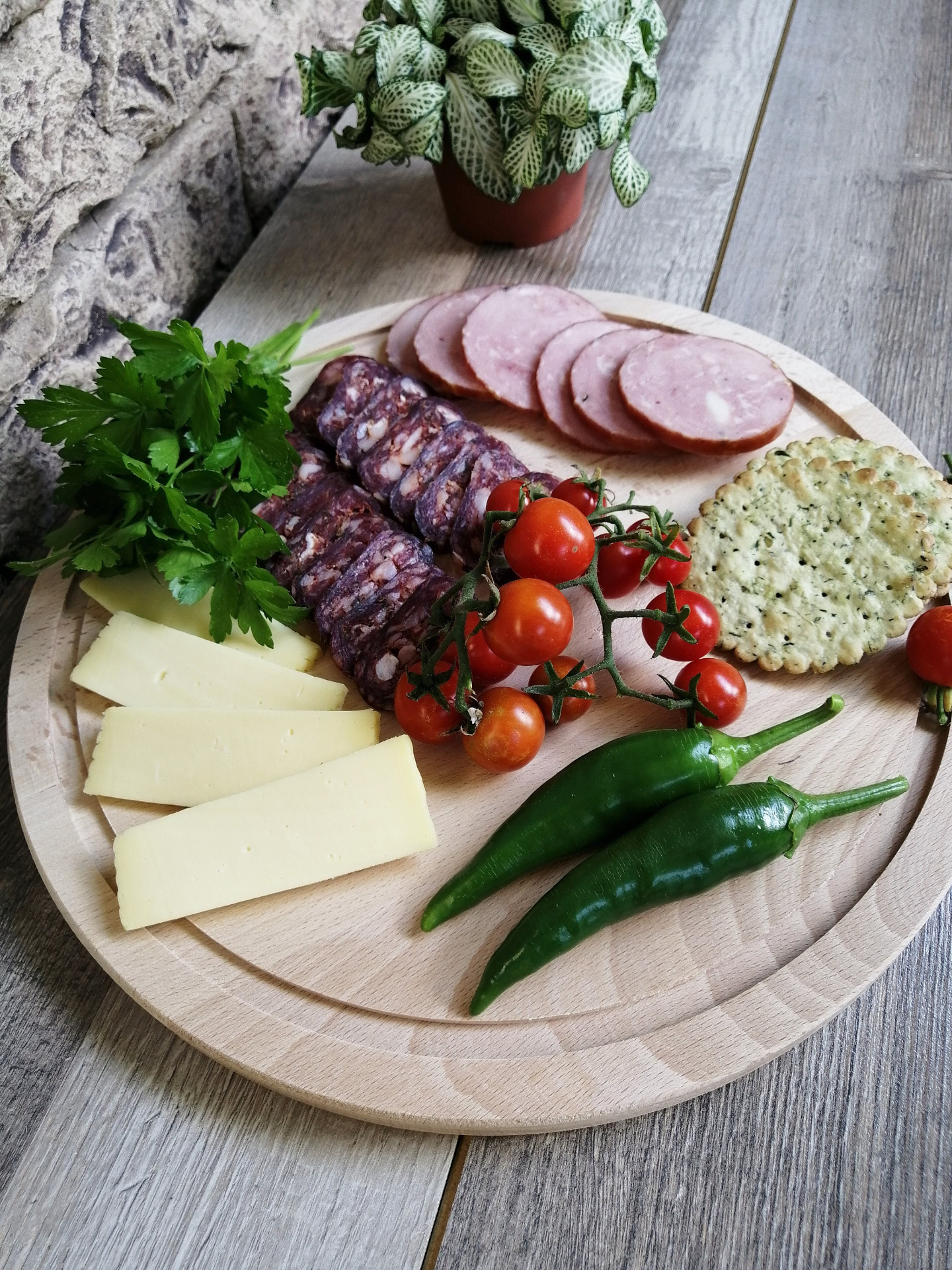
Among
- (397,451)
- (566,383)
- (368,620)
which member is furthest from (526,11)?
(368,620)

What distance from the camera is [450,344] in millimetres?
2422

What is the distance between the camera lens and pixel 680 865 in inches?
62.9

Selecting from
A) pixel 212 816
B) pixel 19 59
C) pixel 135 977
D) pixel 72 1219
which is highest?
pixel 19 59

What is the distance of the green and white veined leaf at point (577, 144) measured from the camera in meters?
2.38

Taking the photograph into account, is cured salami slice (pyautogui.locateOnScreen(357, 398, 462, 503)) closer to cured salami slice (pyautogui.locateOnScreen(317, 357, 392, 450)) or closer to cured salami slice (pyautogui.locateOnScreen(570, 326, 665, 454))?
cured salami slice (pyautogui.locateOnScreen(317, 357, 392, 450))

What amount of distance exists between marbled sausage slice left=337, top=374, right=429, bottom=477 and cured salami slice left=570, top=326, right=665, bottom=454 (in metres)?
0.37

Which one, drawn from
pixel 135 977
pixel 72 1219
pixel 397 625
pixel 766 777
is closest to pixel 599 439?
pixel 397 625

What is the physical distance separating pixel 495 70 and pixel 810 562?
133 cm

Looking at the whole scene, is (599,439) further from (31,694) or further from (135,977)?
(135,977)

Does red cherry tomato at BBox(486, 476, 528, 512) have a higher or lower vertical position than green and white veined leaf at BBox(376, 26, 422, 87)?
lower

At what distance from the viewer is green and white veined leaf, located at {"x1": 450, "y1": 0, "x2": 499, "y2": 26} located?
239cm

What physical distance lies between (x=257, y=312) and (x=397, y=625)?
1.22 m

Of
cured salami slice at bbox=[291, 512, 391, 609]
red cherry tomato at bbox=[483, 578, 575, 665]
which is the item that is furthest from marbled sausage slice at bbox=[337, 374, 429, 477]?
red cherry tomato at bbox=[483, 578, 575, 665]

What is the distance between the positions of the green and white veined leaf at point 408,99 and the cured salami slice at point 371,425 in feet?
2.28
